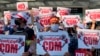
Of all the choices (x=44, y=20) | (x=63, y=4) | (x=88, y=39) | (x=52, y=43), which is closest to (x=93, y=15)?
(x=44, y=20)

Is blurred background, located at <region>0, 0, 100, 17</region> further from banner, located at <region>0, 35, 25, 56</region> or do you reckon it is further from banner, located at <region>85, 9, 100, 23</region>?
banner, located at <region>0, 35, 25, 56</region>

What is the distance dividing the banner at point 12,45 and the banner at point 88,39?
4.18ft

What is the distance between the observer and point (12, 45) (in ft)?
30.1

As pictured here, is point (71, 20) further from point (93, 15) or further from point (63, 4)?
point (63, 4)

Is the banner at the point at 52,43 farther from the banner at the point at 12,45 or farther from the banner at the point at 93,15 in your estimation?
the banner at the point at 93,15

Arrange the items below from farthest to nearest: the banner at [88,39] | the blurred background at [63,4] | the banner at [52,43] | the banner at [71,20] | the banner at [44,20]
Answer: the blurred background at [63,4], the banner at [71,20], the banner at [44,20], the banner at [88,39], the banner at [52,43]

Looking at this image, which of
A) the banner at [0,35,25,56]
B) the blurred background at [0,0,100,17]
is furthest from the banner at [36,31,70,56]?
the blurred background at [0,0,100,17]

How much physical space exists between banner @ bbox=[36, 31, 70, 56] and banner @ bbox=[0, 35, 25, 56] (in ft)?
1.13

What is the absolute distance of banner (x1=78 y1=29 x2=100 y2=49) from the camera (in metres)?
9.56

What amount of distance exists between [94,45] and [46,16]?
368 centimetres

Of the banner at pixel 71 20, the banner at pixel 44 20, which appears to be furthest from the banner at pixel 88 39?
the banner at pixel 71 20

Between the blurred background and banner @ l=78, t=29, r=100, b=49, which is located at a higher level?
banner @ l=78, t=29, r=100, b=49

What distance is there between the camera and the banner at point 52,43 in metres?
9.08

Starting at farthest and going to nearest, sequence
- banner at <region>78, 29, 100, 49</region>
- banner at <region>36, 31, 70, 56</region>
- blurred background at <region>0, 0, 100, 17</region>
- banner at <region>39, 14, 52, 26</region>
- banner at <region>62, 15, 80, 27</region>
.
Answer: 1. blurred background at <region>0, 0, 100, 17</region>
2. banner at <region>62, 15, 80, 27</region>
3. banner at <region>39, 14, 52, 26</region>
4. banner at <region>78, 29, 100, 49</region>
5. banner at <region>36, 31, 70, 56</region>
